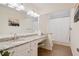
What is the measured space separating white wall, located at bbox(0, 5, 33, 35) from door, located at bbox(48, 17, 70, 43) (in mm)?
346

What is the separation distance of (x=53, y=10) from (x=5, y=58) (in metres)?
0.90

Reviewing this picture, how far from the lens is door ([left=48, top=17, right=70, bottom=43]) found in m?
1.44

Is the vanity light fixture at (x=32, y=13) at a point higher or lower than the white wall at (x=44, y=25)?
higher

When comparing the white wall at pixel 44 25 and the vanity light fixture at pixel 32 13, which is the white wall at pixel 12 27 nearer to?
the vanity light fixture at pixel 32 13

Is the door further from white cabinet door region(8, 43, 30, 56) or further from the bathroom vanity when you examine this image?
white cabinet door region(8, 43, 30, 56)

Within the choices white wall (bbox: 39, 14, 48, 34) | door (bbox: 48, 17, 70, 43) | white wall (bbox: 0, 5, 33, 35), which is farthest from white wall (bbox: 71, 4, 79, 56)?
white wall (bbox: 0, 5, 33, 35)

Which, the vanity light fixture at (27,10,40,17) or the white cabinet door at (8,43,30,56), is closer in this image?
the white cabinet door at (8,43,30,56)

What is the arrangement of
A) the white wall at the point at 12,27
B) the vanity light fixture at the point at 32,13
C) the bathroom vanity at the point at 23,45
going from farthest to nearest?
the vanity light fixture at the point at 32,13, the white wall at the point at 12,27, the bathroom vanity at the point at 23,45

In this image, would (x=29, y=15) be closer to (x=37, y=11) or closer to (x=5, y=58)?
(x=37, y=11)

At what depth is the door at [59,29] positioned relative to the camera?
1.44m

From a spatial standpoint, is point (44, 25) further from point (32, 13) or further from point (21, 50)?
point (21, 50)

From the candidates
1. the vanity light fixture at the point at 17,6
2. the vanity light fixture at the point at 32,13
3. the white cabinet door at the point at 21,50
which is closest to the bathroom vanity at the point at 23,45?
the white cabinet door at the point at 21,50

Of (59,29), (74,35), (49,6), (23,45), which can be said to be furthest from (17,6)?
(74,35)

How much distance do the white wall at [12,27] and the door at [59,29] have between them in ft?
1.14
